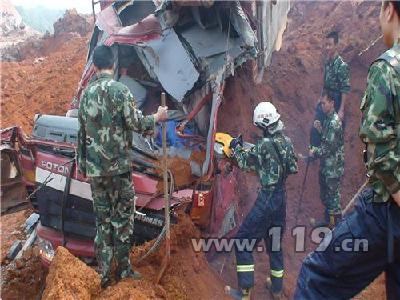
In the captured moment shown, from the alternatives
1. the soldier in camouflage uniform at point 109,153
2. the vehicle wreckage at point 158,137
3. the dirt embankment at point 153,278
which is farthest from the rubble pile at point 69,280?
the vehicle wreckage at point 158,137

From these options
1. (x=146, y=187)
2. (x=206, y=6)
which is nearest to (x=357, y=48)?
(x=206, y=6)

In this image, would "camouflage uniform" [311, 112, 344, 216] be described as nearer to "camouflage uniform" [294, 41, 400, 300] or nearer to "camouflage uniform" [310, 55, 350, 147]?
"camouflage uniform" [310, 55, 350, 147]

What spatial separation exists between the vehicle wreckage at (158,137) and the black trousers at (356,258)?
1.56 meters

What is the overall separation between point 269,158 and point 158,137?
1.10m

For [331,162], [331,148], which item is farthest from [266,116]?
[331,162]

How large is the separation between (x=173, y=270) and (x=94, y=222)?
82cm

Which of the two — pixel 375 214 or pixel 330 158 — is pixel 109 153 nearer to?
pixel 375 214

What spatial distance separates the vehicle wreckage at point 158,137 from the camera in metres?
3.94

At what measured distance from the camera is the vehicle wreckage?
3936mm

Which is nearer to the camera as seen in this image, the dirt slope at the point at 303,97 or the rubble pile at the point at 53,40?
the dirt slope at the point at 303,97

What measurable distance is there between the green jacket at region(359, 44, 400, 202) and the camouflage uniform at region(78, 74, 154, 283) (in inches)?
66.7

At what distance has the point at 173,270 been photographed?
Answer: 3865mm

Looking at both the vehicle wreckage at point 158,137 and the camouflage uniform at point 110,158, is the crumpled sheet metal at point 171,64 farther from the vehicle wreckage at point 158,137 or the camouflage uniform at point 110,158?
the camouflage uniform at point 110,158

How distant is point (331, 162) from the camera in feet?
19.6
